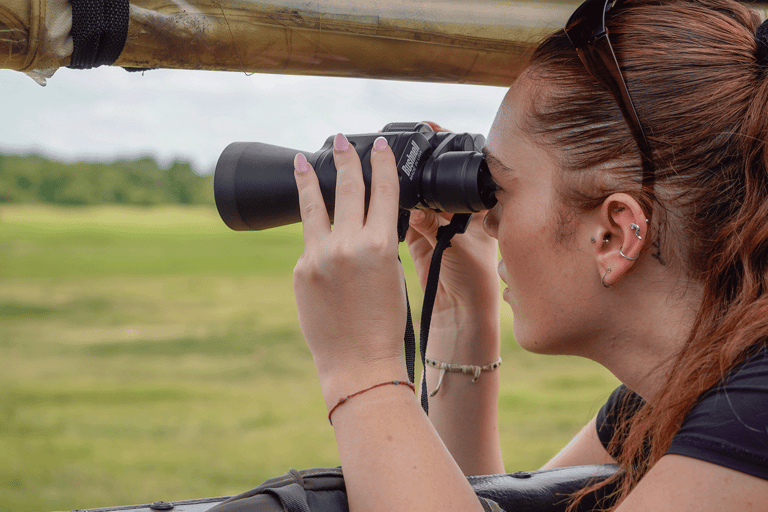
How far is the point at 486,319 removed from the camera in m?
1.07

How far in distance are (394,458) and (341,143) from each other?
357mm

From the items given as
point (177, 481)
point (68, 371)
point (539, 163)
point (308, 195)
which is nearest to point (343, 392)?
point (308, 195)

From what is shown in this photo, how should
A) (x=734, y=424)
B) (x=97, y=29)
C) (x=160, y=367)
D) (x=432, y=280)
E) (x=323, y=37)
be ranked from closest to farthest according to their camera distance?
(x=734, y=424)
(x=97, y=29)
(x=323, y=37)
(x=432, y=280)
(x=160, y=367)

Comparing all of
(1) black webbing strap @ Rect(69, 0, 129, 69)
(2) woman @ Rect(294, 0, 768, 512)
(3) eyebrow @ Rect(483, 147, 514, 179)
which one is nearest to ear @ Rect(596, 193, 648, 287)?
(2) woman @ Rect(294, 0, 768, 512)

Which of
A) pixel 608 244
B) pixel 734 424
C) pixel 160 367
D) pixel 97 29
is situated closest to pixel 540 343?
pixel 608 244

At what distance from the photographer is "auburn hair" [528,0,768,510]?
70cm

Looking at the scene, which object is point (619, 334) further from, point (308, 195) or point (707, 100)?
point (308, 195)

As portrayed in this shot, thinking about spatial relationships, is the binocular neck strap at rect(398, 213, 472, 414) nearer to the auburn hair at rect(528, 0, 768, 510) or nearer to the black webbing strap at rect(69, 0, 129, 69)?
the auburn hair at rect(528, 0, 768, 510)

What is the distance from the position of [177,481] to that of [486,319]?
3864 mm

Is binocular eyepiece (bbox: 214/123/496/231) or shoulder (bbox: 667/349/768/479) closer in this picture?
shoulder (bbox: 667/349/768/479)

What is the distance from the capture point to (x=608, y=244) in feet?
2.46

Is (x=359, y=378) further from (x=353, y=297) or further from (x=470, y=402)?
(x=470, y=402)

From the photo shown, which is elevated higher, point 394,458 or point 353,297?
point 353,297

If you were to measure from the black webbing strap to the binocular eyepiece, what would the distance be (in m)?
0.23
